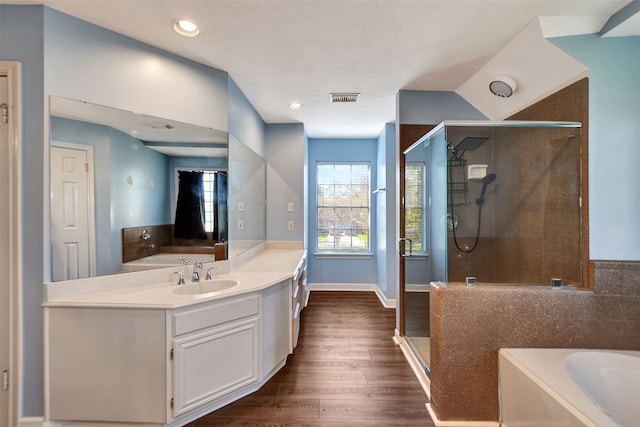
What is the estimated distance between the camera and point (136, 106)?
6.33ft

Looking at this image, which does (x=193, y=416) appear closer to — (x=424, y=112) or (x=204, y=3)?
(x=204, y=3)

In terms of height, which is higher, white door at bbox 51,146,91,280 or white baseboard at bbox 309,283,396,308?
white door at bbox 51,146,91,280

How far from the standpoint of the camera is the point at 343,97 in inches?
112

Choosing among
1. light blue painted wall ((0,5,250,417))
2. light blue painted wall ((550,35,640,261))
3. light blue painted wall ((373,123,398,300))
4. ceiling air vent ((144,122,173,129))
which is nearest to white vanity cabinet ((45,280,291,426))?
light blue painted wall ((0,5,250,417))

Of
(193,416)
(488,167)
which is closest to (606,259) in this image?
(488,167)

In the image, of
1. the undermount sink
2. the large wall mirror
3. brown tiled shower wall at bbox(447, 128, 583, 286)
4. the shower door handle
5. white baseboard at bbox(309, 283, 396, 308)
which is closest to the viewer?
the large wall mirror

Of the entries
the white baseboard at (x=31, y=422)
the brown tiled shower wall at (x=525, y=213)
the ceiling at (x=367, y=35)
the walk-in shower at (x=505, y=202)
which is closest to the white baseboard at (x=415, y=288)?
the walk-in shower at (x=505, y=202)

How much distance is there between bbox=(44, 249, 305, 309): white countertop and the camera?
1.62 metres

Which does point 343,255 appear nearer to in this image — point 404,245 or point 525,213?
point 404,245

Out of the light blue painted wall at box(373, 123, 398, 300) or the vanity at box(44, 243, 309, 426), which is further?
the light blue painted wall at box(373, 123, 398, 300)

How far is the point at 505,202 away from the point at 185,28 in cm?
257

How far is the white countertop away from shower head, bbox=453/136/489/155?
64.1 inches

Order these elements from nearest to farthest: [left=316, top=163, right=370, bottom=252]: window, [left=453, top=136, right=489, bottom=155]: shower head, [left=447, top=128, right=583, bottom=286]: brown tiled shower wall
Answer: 1. [left=447, top=128, right=583, bottom=286]: brown tiled shower wall
2. [left=453, top=136, right=489, bottom=155]: shower head
3. [left=316, top=163, right=370, bottom=252]: window

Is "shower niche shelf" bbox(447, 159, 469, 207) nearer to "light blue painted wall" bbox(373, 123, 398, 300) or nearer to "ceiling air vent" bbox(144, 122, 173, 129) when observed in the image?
"light blue painted wall" bbox(373, 123, 398, 300)
